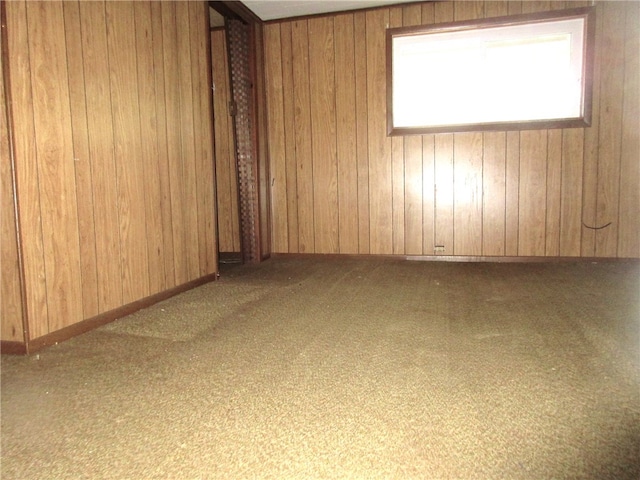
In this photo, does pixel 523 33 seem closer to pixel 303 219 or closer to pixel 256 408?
pixel 303 219

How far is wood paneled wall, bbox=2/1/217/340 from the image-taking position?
5.57ft

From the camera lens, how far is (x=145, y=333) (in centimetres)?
190

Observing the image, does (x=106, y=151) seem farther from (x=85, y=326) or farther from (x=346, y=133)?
(x=346, y=133)

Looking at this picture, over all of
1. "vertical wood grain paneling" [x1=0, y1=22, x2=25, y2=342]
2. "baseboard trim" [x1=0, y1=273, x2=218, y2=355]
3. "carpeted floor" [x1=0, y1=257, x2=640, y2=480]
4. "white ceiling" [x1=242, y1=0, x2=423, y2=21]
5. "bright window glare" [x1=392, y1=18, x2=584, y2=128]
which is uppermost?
"white ceiling" [x1=242, y1=0, x2=423, y2=21]

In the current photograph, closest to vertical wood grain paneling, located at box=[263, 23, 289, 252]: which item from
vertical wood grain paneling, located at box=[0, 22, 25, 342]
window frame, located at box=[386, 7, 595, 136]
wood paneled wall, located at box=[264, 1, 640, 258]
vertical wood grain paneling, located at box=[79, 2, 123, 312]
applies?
wood paneled wall, located at box=[264, 1, 640, 258]

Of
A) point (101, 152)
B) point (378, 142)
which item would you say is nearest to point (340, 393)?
point (101, 152)

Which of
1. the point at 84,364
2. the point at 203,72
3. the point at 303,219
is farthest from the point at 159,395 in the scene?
the point at 303,219

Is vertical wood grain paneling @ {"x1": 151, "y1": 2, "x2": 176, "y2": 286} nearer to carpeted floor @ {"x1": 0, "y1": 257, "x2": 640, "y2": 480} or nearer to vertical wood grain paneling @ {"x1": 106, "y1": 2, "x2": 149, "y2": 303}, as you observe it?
vertical wood grain paneling @ {"x1": 106, "y1": 2, "x2": 149, "y2": 303}

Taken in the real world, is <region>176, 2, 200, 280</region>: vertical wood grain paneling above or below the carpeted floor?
above

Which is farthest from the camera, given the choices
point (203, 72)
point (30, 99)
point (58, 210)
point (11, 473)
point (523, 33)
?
point (523, 33)

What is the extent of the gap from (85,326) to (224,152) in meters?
2.29

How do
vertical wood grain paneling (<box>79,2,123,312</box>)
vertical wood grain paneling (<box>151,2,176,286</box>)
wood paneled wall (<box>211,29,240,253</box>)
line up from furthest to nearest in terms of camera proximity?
wood paneled wall (<box>211,29,240,253</box>) < vertical wood grain paneling (<box>151,2,176,286</box>) < vertical wood grain paneling (<box>79,2,123,312</box>)

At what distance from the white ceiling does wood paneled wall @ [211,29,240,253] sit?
0.45m

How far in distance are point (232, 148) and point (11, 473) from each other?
324cm
